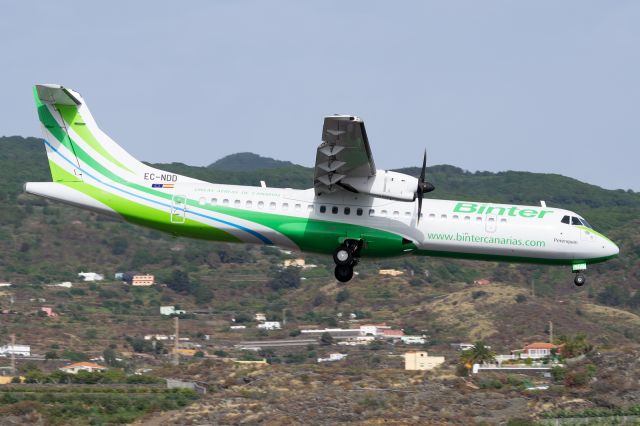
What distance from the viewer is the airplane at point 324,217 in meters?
37.5

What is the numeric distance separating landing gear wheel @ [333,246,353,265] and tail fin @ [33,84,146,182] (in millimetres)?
7986

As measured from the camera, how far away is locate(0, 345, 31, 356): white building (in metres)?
107

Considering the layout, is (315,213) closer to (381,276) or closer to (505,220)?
(505,220)

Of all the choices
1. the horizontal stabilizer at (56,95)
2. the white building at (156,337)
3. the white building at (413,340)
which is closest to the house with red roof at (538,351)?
the white building at (413,340)

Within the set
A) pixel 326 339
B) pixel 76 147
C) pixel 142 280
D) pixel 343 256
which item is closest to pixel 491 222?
pixel 343 256

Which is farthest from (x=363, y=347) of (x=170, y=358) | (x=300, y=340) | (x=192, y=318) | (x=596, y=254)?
(x=596, y=254)

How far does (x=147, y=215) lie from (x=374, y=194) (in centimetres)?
860

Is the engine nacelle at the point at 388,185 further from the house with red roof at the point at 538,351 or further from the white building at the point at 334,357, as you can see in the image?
the white building at the point at 334,357

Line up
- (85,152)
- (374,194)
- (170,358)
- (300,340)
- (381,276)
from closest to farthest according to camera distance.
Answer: (374,194), (85,152), (170,358), (300,340), (381,276)

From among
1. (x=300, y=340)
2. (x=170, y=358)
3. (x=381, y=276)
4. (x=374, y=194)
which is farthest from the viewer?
(x=381, y=276)

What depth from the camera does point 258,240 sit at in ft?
125

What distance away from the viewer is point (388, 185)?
35875mm

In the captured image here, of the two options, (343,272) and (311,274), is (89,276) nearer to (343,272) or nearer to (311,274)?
(311,274)

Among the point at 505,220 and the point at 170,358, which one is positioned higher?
the point at 505,220
